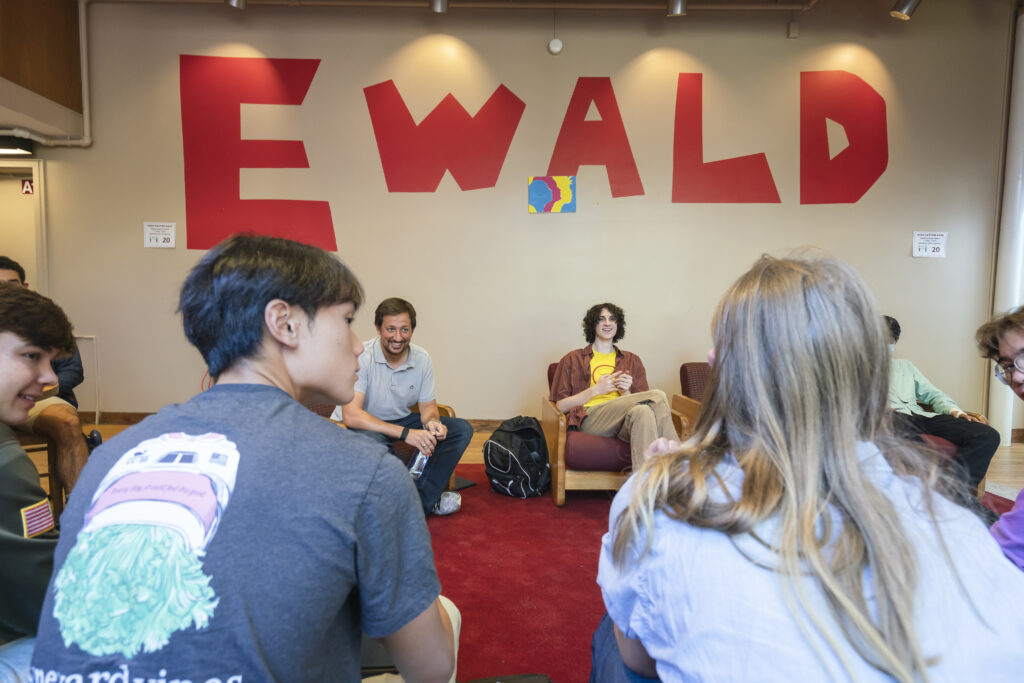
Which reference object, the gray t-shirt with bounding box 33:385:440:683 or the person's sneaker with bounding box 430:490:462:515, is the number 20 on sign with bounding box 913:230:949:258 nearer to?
the person's sneaker with bounding box 430:490:462:515

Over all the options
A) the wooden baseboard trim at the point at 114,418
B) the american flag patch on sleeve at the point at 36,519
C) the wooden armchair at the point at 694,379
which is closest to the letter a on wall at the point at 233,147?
the wooden baseboard trim at the point at 114,418

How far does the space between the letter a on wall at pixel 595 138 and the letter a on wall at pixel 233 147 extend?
2084 mm

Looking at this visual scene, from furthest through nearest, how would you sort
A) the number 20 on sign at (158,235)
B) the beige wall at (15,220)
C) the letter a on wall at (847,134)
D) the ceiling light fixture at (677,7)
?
1. the beige wall at (15,220)
2. the number 20 on sign at (158,235)
3. the letter a on wall at (847,134)
4. the ceiling light fixture at (677,7)

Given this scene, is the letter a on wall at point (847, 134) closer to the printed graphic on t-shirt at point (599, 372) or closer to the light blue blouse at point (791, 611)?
the printed graphic on t-shirt at point (599, 372)

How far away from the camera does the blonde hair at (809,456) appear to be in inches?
26.0

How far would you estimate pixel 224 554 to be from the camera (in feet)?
2.20

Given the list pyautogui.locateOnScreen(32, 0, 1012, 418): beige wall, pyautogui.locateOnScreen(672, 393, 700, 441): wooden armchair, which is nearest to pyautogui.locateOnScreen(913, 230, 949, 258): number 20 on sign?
pyautogui.locateOnScreen(32, 0, 1012, 418): beige wall

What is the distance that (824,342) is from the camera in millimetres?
771

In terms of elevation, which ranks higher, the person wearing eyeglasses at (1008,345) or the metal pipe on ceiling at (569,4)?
the metal pipe on ceiling at (569,4)

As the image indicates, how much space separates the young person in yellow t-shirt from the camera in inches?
130

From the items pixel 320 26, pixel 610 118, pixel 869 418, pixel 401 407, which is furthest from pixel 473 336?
pixel 869 418

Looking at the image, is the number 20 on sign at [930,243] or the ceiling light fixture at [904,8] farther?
the number 20 on sign at [930,243]

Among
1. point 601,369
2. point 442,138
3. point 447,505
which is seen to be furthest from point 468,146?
point 447,505

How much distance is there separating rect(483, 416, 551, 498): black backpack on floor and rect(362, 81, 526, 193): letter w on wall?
2303 mm
